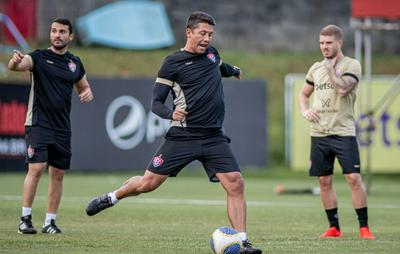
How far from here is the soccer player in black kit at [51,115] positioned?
11383mm

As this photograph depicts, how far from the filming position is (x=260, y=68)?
29.7 meters

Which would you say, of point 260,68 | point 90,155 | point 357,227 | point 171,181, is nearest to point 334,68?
point 357,227

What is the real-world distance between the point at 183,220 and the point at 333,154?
2.45 meters

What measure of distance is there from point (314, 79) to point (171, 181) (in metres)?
10.3

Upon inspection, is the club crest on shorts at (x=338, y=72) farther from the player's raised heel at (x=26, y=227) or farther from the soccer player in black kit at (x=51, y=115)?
the player's raised heel at (x=26, y=227)

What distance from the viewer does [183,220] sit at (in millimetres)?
13383

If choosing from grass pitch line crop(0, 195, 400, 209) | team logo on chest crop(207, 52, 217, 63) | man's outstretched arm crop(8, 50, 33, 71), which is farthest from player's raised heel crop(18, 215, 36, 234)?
grass pitch line crop(0, 195, 400, 209)

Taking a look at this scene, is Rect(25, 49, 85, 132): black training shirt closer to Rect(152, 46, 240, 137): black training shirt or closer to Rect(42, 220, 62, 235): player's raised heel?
Rect(42, 220, 62, 235): player's raised heel

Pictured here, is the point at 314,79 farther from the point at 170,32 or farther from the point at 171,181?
the point at 170,32

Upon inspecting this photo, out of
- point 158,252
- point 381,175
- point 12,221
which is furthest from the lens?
point 381,175

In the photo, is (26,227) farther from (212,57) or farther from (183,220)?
(212,57)

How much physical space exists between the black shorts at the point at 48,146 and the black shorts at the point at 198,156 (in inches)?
71.4

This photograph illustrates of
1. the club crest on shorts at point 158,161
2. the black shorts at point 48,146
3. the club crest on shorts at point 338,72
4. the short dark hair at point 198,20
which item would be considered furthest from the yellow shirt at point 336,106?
the black shorts at point 48,146

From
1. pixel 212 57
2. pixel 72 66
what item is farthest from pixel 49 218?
pixel 212 57
